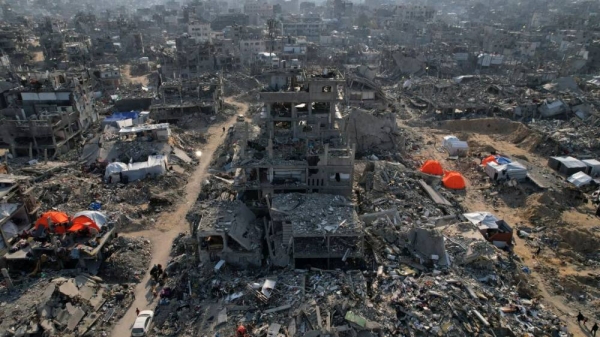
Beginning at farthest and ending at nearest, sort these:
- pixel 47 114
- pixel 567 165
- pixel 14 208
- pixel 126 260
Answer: pixel 47 114, pixel 567 165, pixel 14 208, pixel 126 260

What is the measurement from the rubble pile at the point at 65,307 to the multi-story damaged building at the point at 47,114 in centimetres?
2031

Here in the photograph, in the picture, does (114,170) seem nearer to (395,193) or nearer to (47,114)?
(47,114)

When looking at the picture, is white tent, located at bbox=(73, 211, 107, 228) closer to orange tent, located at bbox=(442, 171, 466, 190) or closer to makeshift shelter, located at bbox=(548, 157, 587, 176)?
orange tent, located at bbox=(442, 171, 466, 190)

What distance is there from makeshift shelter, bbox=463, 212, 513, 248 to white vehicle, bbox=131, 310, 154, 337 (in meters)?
20.6

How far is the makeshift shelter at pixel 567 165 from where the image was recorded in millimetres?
35969

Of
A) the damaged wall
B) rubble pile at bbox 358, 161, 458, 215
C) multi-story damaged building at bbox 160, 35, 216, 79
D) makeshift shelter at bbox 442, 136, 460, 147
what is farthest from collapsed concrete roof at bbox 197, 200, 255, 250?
multi-story damaged building at bbox 160, 35, 216, 79

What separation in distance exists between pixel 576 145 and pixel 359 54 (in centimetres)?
5304

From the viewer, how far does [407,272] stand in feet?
70.8

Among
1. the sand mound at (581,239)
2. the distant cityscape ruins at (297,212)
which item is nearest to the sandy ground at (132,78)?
the distant cityscape ruins at (297,212)

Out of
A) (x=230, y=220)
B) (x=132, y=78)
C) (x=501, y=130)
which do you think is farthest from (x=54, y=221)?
(x=132, y=78)

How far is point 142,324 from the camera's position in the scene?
1961cm

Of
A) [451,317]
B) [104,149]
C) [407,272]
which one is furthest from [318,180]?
[104,149]

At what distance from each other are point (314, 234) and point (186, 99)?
35.2 meters

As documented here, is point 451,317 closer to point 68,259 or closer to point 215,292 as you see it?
point 215,292
